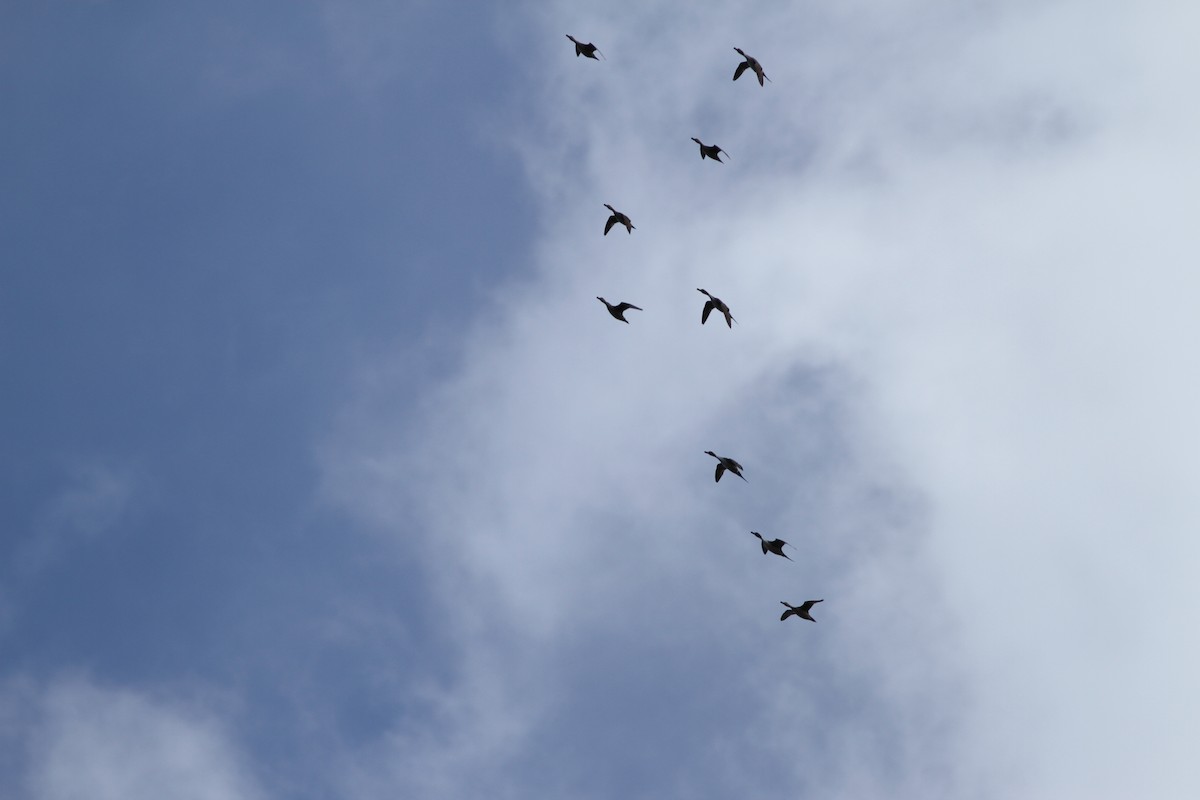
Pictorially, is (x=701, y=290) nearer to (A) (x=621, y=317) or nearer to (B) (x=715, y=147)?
(A) (x=621, y=317)

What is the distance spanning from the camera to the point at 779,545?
3501 inches

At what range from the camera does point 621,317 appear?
291 feet

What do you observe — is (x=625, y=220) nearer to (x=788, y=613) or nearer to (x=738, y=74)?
(x=738, y=74)

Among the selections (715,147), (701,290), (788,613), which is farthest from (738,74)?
(788,613)

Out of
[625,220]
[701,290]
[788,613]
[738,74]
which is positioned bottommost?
[788,613]

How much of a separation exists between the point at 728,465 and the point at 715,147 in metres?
19.8

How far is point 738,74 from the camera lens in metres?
87.8

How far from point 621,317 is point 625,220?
5.69 meters

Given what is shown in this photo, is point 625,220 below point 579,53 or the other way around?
below

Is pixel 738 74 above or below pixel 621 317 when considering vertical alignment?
above

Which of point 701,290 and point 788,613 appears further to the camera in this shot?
point 788,613

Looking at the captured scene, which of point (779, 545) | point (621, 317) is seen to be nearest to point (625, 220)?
point (621, 317)

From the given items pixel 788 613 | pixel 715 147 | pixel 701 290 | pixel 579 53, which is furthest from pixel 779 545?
pixel 579 53

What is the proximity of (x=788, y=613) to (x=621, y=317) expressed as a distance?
2065 centimetres
